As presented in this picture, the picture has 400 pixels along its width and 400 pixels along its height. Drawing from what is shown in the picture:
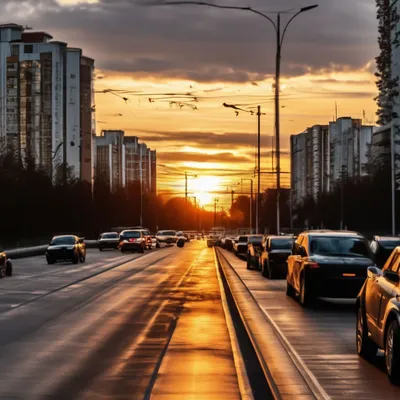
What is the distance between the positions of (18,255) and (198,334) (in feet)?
170

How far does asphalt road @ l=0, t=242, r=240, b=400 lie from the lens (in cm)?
1178

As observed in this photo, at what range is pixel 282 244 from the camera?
39938mm

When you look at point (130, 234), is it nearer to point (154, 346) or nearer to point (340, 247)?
point (340, 247)

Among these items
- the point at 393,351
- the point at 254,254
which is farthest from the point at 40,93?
the point at 393,351

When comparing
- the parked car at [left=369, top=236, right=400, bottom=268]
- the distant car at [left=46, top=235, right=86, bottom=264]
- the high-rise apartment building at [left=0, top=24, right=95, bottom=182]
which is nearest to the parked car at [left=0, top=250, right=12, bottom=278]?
the parked car at [left=369, top=236, right=400, bottom=268]

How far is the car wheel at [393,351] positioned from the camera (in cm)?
1162

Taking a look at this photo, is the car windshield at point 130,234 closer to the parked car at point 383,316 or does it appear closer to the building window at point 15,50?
the parked car at point 383,316

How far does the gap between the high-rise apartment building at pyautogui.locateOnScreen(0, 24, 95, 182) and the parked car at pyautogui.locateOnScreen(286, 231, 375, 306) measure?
450 ft

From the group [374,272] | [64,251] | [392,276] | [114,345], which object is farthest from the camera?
[64,251]

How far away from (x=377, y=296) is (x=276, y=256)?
2542 centimetres

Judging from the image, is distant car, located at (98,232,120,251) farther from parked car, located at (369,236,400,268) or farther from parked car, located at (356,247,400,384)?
parked car, located at (356,247,400,384)

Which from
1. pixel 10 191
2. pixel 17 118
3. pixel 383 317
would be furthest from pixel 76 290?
pixel 17 118

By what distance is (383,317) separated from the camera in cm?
1263

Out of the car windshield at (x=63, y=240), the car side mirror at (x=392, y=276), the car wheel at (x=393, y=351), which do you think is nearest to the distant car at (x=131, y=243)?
the car windshield at (x=63, y=240)
